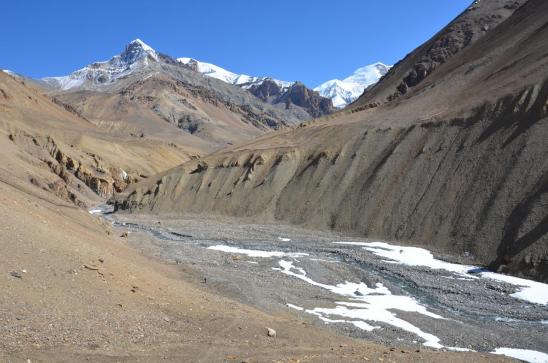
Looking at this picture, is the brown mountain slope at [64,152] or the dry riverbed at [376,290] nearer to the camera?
the dry riverbed at [376,290]

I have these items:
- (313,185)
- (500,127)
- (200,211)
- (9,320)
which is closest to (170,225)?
(200,211)

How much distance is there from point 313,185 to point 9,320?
39856mm

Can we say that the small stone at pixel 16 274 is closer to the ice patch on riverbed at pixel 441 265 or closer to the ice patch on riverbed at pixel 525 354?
the ice patch on riverbed at pixel 525 354

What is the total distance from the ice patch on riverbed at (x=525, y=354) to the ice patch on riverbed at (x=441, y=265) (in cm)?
614

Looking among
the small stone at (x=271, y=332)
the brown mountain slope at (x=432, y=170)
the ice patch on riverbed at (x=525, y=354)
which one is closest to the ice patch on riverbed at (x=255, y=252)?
the brown mountain slope at (x=432, y=170)

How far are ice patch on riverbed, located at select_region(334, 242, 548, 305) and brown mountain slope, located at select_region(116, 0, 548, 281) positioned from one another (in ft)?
3.03

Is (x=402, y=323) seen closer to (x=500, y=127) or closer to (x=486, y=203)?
(x=486, y=203)

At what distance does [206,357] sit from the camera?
13.1 m

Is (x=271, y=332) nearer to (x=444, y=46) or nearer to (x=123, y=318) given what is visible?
(x=123, y=318)

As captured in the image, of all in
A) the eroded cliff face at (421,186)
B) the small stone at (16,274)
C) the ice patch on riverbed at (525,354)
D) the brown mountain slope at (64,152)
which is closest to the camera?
the small stone at (16,274)

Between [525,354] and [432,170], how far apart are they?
2521 cm

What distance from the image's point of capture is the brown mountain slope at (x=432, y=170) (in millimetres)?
31969

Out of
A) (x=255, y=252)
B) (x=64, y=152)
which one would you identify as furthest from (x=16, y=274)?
(x=64, y=152)

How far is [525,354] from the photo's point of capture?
17.1 metres
